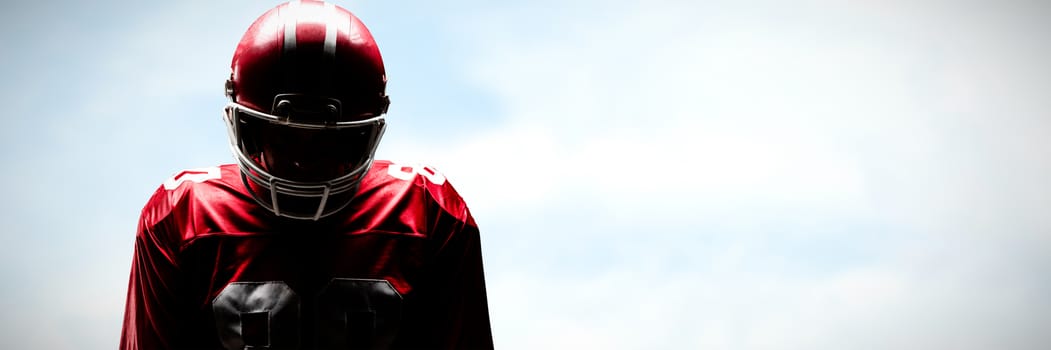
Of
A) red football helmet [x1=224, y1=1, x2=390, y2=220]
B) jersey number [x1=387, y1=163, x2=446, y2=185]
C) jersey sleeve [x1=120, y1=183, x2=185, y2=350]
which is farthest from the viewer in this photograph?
jersey number [x1=387, y1=163, x2=446, y2=185]

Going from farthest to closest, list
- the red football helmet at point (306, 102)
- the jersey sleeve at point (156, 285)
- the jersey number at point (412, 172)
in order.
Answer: the jersey number at point (412, 172)
the jersey sleeve at point (156, 285)
the red football helmet at point (306, 102)

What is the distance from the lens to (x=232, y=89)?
1.45 meters

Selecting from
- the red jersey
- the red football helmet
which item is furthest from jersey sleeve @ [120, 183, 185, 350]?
the red football helmet

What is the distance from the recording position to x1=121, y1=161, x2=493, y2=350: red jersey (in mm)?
1490

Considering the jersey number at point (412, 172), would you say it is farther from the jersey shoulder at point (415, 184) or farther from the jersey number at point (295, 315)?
the jersey number at point (295, 315)

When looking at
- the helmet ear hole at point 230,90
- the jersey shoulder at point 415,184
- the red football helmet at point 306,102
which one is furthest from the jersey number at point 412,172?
the helmet ear hole at point 230,90

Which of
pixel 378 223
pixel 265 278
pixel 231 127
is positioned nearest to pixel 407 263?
pixel 378 223

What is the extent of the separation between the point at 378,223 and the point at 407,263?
0.08 meters

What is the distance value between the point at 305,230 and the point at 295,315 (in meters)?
0.13

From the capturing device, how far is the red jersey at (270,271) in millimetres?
1490

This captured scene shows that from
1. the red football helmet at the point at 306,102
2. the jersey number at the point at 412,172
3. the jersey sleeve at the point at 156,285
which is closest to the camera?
the red football helmet at the point at 306,102

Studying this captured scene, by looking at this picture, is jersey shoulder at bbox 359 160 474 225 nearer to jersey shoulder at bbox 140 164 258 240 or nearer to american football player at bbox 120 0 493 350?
american football player at bbox 120 0 493 350

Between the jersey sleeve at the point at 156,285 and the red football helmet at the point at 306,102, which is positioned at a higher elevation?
the red football helmet at the point at 306,102

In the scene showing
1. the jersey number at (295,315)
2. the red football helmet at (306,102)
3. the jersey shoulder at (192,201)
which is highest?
the red football helmet at (306,102)
